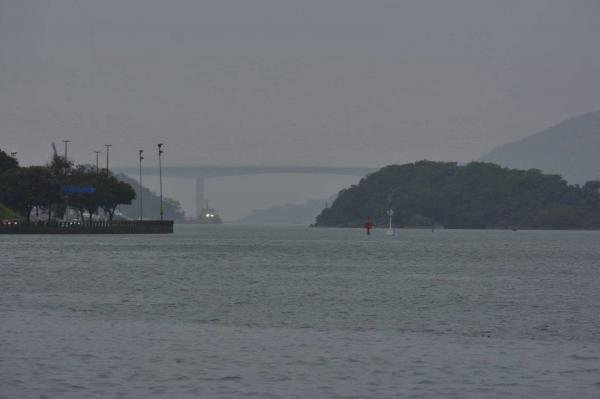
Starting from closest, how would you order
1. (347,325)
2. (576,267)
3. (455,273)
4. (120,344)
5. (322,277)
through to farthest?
1. (120,344)
2. (347,325)
3. (322,277)
4. (455,273)
5. (576,267)

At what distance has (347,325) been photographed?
47.2 meters

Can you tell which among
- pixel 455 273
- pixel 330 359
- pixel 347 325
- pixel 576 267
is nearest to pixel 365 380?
pixel 330 359

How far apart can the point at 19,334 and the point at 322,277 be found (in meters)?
43.7

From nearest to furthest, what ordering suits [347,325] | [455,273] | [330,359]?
1. [330,359]
2. [347,325]
3. [455,273]

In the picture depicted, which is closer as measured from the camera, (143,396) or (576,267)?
(143,396)

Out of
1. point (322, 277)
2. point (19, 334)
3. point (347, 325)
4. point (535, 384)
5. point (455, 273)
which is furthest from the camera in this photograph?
point (455, 273)

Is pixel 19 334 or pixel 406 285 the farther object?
pixel 406 285

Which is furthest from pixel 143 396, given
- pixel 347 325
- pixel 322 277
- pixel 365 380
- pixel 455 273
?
pixel 455 273

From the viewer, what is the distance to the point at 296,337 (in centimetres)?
4272

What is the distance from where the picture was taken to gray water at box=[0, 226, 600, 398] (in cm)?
3192

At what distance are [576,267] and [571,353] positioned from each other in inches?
2744

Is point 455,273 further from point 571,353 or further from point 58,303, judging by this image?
point 571,353

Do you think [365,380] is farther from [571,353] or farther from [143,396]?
[571,353]

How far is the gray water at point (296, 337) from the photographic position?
3192cm
